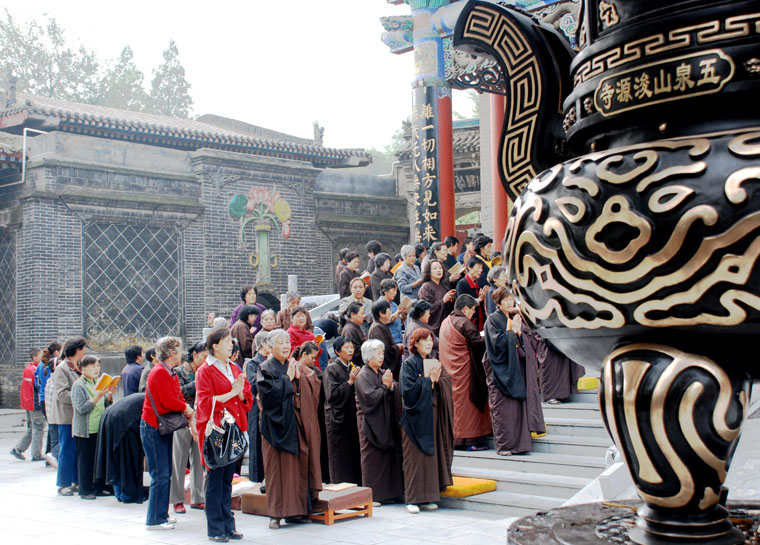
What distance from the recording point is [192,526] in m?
6.67

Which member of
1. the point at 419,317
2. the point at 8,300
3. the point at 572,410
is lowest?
the point at 572,410

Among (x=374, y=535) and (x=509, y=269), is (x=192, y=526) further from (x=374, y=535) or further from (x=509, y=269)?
(x=509, y=269)

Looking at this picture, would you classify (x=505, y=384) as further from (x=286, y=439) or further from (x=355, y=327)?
(x=286, y=439)

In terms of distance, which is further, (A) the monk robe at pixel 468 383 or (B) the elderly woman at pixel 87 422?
(B) the elderly woman at pixel 87 422

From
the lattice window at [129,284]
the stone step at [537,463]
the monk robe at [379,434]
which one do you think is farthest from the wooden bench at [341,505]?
the lattice window at [129,284]

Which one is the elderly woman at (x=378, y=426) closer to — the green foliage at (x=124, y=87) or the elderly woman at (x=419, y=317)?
the elderly woman at (x=419, y=317)

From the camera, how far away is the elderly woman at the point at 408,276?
9.55 metres

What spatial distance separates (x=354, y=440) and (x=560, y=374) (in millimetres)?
2230

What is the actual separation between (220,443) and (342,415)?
6.10 feet

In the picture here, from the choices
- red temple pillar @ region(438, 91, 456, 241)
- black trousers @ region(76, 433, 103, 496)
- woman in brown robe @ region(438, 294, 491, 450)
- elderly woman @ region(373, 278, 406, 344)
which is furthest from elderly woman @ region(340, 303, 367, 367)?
red temple pillar @ region(438, 91, 456, 241)

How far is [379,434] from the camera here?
22.9 ft

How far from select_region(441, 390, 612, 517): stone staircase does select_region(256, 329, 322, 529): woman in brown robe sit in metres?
1.29

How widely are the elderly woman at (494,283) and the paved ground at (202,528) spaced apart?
7.29 feet

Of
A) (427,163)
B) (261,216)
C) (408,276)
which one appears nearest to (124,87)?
(261,216)
